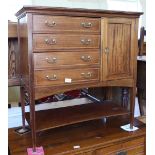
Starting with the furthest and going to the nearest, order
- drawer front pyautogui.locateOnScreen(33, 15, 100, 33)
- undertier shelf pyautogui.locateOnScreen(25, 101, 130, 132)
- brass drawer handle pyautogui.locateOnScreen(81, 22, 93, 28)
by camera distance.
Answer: undertier shelf pyautogui.locateOnScreen(25, 101, 130, 132) < brass drawer handle pyautogui.locateOnScreen(81, 22, 93, 28) < drawer front pyautogui.locateOnScreen(33, 15, 100, 33)

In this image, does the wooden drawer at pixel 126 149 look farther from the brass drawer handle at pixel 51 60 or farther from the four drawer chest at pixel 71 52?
the brass drawer handle at pixel 51 60

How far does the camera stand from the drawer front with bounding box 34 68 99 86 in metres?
1.39

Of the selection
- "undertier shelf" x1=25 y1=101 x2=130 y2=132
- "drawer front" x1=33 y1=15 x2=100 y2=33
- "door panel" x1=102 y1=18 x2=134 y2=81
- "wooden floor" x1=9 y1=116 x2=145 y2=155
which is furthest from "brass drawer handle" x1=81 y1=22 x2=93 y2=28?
"wooden floor" x1=9 y1=116 x2=145 y2=155

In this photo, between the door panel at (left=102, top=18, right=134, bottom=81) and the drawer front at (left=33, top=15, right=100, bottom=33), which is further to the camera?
the door panel at (left=102, top=18, right=134, bottom=81)

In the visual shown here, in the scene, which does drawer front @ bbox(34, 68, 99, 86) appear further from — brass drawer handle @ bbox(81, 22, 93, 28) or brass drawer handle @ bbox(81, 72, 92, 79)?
brass drawer handle @ bbox(81, 22, 93, 28)

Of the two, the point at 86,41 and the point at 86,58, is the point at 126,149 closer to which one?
the point at 86,58

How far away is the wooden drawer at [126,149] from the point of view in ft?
5.37

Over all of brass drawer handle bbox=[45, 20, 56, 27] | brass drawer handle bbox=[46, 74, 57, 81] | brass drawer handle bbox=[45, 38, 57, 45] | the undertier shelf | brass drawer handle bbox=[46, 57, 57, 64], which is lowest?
the undertier shelf

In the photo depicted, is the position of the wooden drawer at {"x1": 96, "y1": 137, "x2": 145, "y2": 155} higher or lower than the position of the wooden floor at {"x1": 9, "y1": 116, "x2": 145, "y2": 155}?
lower

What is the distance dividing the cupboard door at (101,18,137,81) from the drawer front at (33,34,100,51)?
0.09 m

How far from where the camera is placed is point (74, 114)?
1768 mm

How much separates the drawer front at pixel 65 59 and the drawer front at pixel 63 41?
0.14ft

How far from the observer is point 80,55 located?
58.6 inches

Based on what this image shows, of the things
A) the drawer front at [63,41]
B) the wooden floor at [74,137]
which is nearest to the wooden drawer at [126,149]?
the wooden floor at [74,137]
